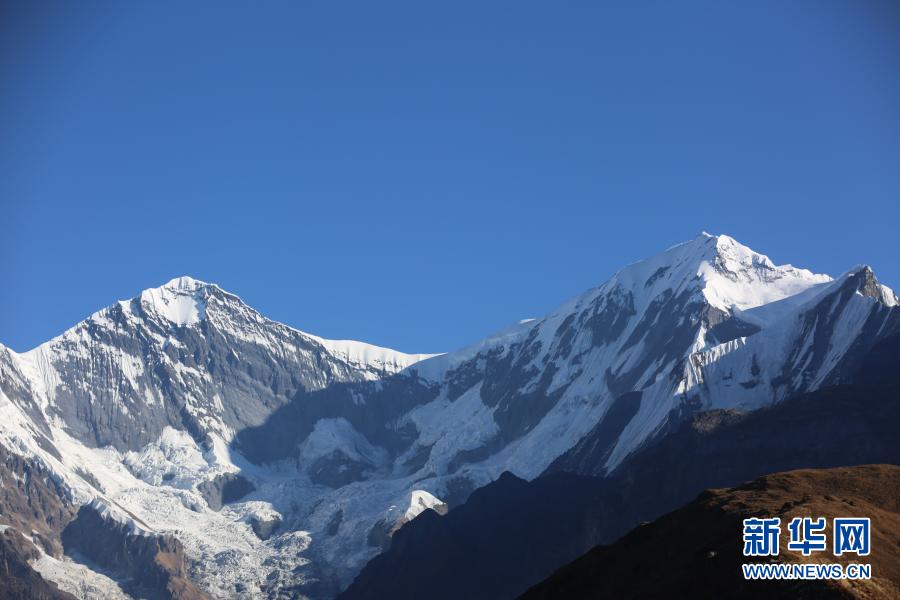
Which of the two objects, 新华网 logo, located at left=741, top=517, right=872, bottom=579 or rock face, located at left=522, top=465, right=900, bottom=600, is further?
rock face, located at left=522, top=465, right=900, bottom=600

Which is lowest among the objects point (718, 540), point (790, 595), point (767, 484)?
point (790, 595)

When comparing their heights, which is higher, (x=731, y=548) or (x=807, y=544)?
(x=731, y=548)

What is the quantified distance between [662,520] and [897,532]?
24.0m

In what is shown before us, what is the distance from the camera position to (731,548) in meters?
136

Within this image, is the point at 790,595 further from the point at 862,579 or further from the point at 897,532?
the point at 897,532

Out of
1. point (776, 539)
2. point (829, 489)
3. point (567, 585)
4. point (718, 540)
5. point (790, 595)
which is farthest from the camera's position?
point (829, 489)

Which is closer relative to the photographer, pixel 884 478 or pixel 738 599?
pixel 738 599

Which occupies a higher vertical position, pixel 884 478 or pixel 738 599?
pixel 884 478

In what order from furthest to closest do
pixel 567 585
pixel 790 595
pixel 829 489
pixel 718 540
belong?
1. pixel 829 489
2. pixel 567 585
3. pixel 718 540
4. pixel 790 595

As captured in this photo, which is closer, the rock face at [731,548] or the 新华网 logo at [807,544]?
the 新华网 logo at [807,544]

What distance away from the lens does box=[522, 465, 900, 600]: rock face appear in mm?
126688

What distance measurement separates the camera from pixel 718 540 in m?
142

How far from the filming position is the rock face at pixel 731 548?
416 ft

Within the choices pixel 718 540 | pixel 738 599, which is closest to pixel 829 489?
pixel 718 540
